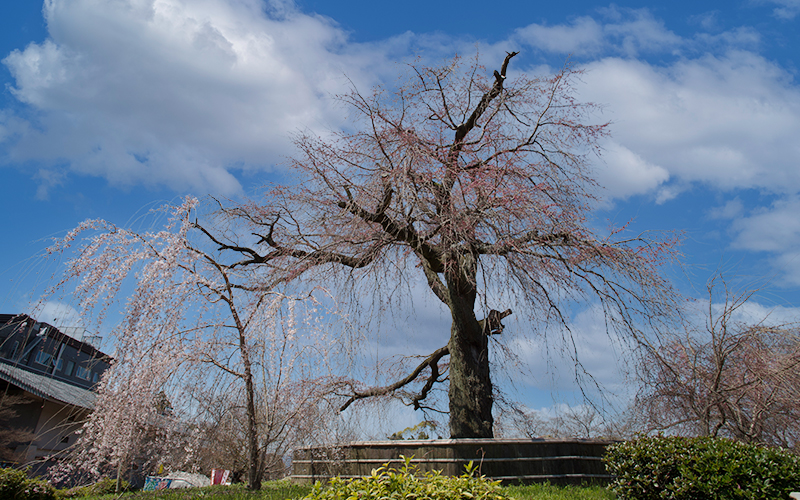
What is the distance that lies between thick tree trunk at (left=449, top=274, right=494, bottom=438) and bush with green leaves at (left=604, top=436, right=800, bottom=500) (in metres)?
2.51

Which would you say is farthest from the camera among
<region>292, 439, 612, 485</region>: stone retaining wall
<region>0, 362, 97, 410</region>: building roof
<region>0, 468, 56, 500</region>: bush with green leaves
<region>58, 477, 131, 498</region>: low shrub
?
<region>0, 362, 97, 410</region>: building roof

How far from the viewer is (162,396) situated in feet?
20.8

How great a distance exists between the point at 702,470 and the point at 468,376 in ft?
13.3

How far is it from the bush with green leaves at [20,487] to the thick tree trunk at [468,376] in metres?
6.97

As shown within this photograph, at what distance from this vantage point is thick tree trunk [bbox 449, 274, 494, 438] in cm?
833

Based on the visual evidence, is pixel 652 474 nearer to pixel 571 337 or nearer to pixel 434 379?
pixel 571 337

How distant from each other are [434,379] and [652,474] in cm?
563

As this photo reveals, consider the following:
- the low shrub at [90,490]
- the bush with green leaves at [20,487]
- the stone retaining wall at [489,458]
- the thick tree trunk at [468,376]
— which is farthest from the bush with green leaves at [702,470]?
the bush with green leaves at [20,487]

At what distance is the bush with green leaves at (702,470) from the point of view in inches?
196

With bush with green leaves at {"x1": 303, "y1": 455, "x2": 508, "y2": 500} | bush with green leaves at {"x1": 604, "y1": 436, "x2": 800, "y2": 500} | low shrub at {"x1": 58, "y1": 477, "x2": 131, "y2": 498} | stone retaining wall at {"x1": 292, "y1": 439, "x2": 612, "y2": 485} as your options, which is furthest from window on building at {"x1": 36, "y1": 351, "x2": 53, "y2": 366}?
bush with green leaves at {"x1": 604, "y1": 436, "x2": 800, "y2": 500}

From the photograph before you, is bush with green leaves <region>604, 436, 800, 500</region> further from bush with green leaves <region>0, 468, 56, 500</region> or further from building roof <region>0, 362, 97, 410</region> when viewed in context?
building roof <region>0, 362, 97, 410</region>

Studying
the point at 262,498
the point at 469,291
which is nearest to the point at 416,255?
the point at 469,291

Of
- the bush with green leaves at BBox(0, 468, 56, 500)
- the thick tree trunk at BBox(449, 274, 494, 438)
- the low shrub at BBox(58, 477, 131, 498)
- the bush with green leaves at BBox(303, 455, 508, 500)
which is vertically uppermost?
the thick tree trunk at BBox(449, 274, 494, 438)

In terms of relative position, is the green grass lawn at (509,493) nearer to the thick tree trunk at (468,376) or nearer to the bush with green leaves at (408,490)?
the thick tree trunk at (468,376)
